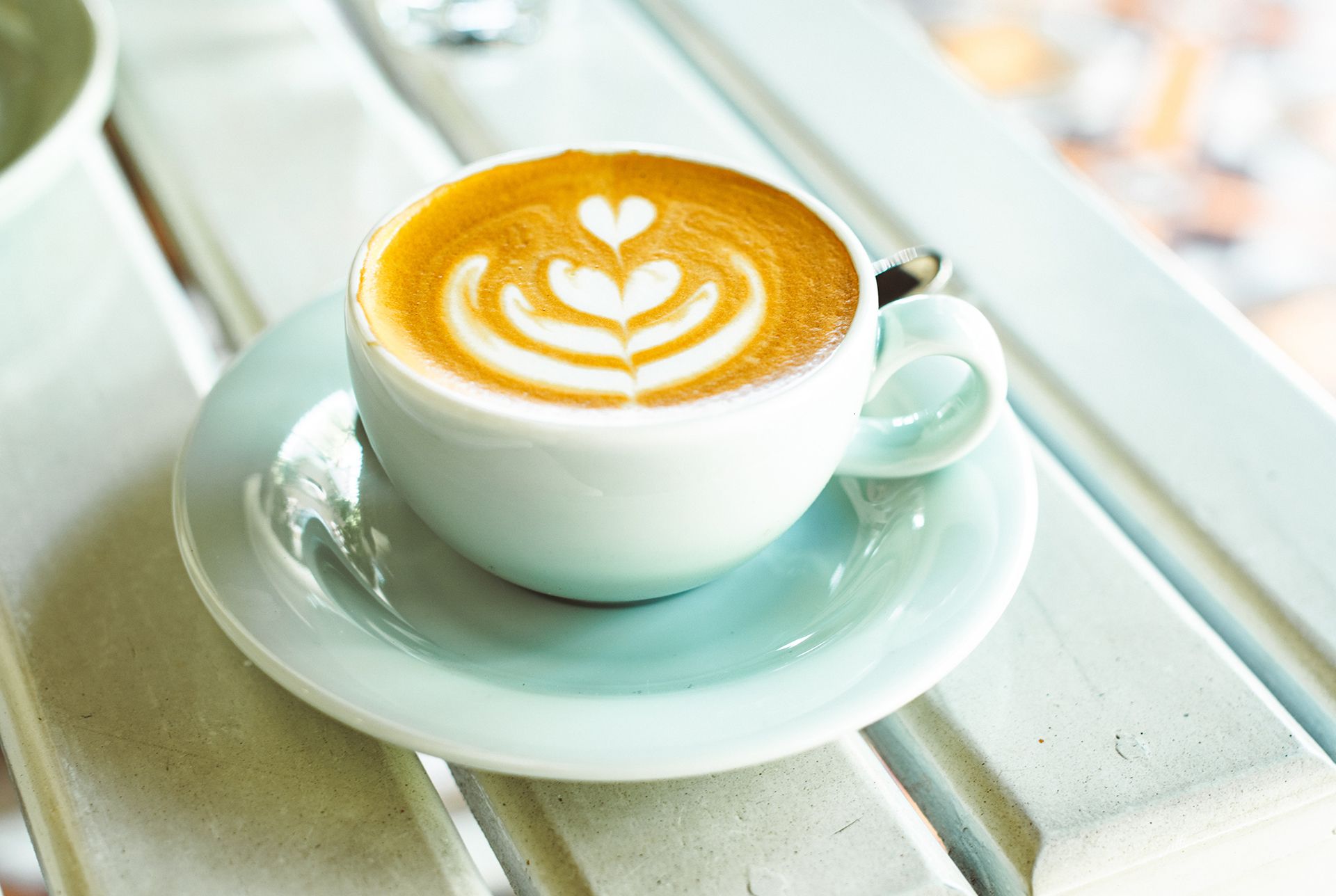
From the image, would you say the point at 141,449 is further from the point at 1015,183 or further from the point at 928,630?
the point at 1015,183

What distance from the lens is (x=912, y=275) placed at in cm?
58

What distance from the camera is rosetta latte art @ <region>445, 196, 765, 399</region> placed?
456 millimetres

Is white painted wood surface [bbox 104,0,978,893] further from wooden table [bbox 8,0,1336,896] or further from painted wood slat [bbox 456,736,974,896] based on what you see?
painted wood slat [bbox 456,736,974,896]

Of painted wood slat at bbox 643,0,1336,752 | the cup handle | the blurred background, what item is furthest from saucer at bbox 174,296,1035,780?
the blurred background

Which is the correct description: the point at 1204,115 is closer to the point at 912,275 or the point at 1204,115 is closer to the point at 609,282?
the point at 912,275

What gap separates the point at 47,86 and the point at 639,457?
509 mm

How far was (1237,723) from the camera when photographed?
48 cm

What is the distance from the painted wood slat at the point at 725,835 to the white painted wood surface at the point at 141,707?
0.09 feet

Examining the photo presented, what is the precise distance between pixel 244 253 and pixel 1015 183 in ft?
1.53

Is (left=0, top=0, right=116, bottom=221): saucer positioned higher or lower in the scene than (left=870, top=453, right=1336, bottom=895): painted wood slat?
higher

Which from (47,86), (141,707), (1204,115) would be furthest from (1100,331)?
(1204,115)

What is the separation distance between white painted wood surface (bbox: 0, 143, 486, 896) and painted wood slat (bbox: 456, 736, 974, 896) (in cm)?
3

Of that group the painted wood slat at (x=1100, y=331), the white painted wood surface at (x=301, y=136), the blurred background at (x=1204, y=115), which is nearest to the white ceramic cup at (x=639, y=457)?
the painted wood slat at (x=1100, y=331)

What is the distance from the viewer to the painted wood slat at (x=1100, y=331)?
1.81 feet
